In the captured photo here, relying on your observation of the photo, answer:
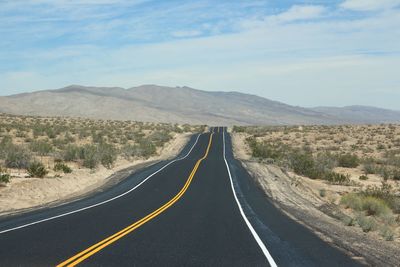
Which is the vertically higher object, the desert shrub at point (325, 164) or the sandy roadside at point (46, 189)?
the desert shrub at point (325, 164)

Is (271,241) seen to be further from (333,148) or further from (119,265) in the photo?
(333,148)

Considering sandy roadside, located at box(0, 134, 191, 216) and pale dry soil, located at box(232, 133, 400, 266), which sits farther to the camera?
sandy roadside, located at box(0, 134, 191, 216)

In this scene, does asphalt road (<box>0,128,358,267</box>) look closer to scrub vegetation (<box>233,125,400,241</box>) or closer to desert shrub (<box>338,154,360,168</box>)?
scrub vegetation (<box>233,125,400,241</box>)

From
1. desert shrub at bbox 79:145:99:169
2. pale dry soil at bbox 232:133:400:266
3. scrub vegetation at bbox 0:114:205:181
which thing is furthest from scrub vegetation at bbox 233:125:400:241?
desert shrub at bbox 79:145:99:169

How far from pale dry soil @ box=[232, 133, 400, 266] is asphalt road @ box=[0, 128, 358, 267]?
59cm

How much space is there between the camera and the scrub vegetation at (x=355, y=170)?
70.6ft

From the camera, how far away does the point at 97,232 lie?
13.0 m

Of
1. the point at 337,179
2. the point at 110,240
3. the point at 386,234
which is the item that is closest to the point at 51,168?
the point at 337,179

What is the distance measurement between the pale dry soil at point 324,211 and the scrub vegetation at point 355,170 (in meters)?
0.31

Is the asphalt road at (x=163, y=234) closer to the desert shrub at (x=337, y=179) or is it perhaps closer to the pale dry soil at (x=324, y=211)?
the pale dry soil at (x=324, y=211)

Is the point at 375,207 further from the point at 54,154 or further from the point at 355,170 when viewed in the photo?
the point at 54,154

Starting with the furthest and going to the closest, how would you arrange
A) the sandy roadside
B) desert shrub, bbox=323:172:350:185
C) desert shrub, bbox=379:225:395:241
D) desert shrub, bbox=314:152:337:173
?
desert shrub, bbox=314:152:337:173, desert shrub, bbox=323:172:350:185, the sandy roadside, desert shrub, bbox=379:225:395:241

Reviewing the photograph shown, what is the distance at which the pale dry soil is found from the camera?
11.7 meters

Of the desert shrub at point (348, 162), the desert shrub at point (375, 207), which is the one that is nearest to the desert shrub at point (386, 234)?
the desert shrub at point (375, 207)
